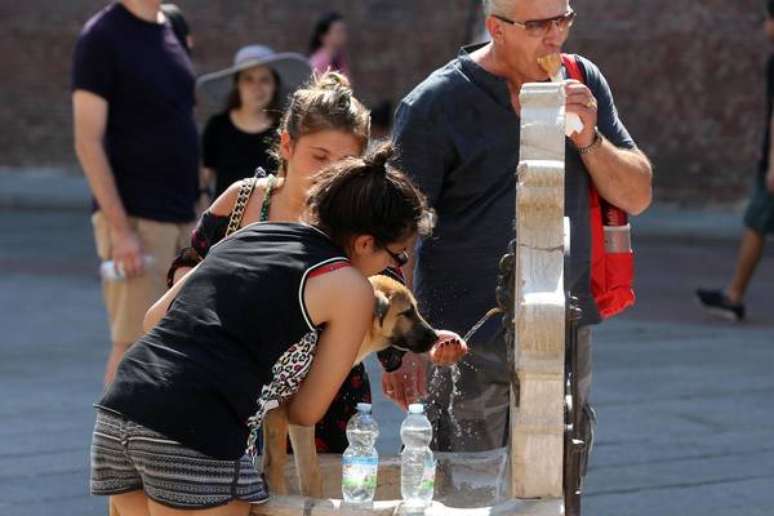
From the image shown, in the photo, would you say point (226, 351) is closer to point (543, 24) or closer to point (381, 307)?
point (381, 307)

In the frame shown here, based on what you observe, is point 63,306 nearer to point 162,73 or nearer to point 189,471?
point 162,73

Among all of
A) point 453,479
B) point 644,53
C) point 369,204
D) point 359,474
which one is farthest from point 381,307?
point 644,53

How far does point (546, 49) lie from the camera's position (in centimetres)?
439

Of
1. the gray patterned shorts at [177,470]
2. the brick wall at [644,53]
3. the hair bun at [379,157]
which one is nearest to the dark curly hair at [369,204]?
the hair bun at [379,157]

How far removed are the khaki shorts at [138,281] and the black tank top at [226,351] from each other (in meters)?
3.14

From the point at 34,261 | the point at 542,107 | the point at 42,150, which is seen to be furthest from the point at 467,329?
the point at 42,150

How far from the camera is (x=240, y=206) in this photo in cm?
433

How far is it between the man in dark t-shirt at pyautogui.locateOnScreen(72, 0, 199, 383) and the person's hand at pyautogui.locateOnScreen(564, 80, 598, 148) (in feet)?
8.96

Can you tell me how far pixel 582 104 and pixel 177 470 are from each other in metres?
1.41

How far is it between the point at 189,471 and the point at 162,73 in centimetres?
352

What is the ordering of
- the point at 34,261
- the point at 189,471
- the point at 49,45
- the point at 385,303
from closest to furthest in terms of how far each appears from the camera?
→ 1. the point at 189,471
2. the point at 385,303
3. the point at 34,261
4. the point at 49,45

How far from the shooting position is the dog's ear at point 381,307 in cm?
359

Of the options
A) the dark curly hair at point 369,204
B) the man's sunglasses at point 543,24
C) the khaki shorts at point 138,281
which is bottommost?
the khaki shorts at point 138,281

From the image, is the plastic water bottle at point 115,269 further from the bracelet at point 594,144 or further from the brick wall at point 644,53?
the brick wall at point 644,53
